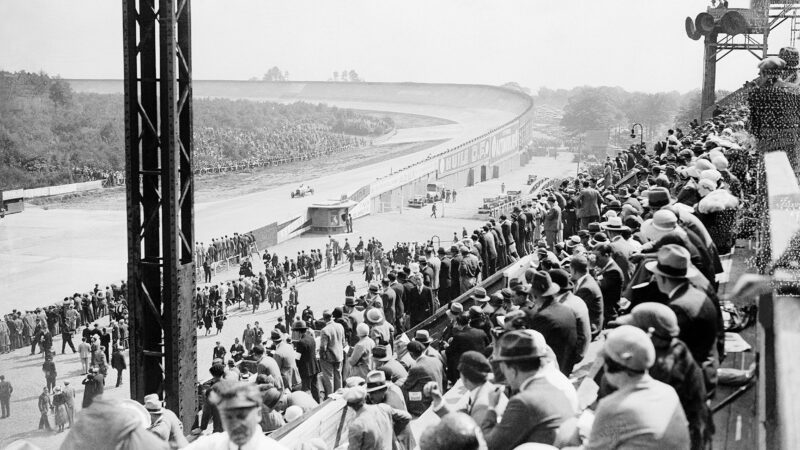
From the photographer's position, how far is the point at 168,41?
7656mm

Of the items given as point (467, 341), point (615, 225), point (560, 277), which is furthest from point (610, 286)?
point (560, 277)

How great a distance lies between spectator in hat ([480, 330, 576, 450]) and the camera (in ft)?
11.9

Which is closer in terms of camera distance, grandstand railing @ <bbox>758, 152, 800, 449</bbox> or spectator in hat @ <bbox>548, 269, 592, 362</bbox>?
grandstand railing @ <bbox>758, 152, 800, 449</bbox>

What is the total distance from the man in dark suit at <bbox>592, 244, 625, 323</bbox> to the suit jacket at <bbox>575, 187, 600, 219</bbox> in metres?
5.41

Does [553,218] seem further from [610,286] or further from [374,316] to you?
[610,286]

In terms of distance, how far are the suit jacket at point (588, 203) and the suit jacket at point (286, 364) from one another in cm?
550


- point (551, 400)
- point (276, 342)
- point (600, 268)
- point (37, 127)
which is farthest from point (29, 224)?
point (551, 400)

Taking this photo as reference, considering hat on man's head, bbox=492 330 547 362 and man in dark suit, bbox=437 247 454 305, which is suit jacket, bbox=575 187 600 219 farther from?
hat on man's head, bbox=492 330 547 362

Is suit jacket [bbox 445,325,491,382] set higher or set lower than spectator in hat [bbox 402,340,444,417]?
higher

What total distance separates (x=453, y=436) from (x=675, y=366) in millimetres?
1106

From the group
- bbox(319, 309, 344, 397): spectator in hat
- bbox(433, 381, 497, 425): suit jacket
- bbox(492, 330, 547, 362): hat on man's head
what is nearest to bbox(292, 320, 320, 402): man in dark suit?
bbox(319, 309, 344, 397): spectator in hat

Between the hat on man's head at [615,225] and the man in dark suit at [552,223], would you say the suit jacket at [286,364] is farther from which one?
the man in dark suit at [552,223]

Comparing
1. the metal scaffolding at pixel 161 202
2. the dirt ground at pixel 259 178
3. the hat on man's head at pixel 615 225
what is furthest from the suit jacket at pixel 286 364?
the dirt ground at pixel 259 178

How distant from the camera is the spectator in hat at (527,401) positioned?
143 inches
